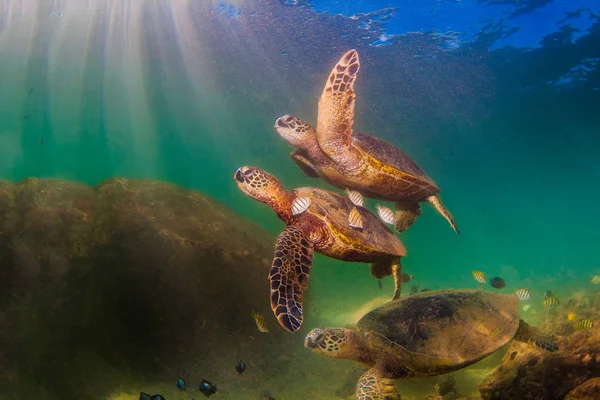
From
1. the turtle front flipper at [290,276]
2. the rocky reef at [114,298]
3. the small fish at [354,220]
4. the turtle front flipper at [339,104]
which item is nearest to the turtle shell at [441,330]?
the small fish at [354,220]

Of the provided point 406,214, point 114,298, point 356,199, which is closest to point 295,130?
point 356,199

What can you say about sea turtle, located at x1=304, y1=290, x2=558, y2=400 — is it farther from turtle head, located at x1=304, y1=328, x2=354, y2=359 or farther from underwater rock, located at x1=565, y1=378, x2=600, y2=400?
underwater rock, located at x1=565, y1=378, x2=600, y2=400

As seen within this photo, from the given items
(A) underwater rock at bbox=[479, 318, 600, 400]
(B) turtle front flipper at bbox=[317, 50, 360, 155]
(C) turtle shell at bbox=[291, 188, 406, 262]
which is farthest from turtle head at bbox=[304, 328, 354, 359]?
(B) turtle front flipper at bbox=[317, 50, 360, 155]

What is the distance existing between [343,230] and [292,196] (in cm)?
106

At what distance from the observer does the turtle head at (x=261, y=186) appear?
16.4 ft

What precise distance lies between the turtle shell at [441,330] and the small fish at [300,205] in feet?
6.93

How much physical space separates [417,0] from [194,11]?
12.9m

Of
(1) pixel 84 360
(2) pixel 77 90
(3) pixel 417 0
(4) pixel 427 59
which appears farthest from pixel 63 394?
(2) pixel 77 90

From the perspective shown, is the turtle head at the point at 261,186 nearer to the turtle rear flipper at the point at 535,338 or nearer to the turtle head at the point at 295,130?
the turtle head at the point at 295,130

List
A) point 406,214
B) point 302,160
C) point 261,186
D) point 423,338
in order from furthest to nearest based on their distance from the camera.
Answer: point 406,214, point 302,160, point 261,186, point 423,338

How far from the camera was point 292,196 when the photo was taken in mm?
5340

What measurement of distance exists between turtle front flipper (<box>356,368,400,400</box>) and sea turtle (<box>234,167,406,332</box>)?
174 centimetres

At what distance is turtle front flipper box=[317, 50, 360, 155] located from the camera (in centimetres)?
534

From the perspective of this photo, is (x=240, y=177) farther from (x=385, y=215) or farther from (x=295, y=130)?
(x=385, y=215)
